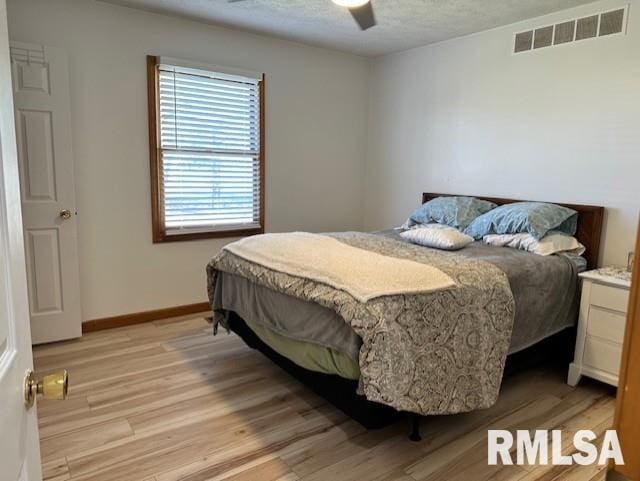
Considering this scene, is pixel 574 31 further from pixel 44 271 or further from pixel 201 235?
pixel 44 271

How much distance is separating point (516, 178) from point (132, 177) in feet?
10.1

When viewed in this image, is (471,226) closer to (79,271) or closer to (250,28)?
(250,28)

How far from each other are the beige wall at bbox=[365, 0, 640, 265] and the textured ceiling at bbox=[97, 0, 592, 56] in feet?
0.67

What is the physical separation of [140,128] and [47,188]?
833 mm

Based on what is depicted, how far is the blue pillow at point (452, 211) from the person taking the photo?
138 inches

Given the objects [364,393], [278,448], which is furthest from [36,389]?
[278,448]

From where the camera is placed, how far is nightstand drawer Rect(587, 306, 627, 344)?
2.56 m

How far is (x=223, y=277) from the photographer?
2.98m

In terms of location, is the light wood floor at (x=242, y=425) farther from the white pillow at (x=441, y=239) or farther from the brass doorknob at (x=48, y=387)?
the brass doorknob at (x=48, y=387)

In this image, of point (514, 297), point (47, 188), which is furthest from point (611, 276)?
point (47, 188)

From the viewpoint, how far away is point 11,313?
756 mm

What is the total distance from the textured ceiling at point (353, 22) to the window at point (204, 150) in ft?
1.36

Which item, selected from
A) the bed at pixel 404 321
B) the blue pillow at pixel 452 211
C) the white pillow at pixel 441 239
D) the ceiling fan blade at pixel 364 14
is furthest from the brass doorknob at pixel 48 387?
the blue pillow at pixel 452 211

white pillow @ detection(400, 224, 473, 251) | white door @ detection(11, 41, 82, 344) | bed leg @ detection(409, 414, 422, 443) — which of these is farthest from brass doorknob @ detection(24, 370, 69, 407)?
white door @ detection(11, 41, 82, 344)
